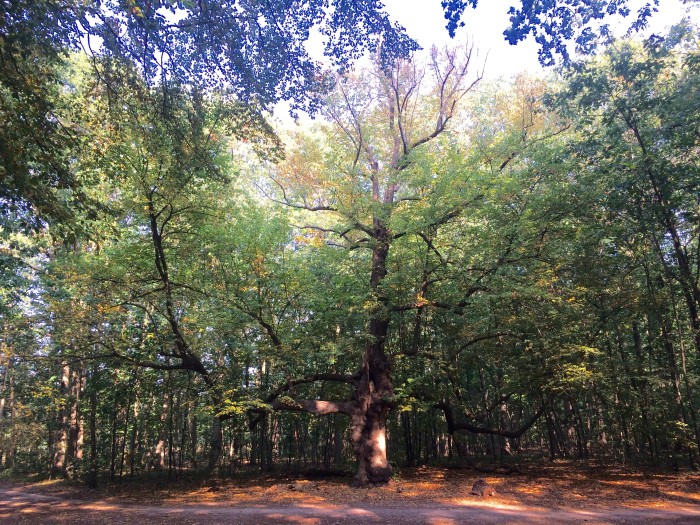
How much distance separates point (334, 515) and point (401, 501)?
6.43ft

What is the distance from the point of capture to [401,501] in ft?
30.9

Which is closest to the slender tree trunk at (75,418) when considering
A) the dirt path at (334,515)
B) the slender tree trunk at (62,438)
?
the slender tree trunk at (62,438)

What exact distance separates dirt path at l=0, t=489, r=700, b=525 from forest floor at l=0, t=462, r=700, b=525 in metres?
0.02

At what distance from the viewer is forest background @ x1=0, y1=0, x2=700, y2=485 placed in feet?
22.5

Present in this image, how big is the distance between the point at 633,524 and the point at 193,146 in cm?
937

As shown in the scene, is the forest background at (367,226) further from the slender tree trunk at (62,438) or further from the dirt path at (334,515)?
the dirt path at (334,515)

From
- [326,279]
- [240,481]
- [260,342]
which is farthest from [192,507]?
[326,279]

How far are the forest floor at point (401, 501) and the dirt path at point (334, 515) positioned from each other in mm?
18

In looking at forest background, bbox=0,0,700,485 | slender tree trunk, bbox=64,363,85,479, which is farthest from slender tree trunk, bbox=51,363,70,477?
forest background, bbox=0,0,700,485

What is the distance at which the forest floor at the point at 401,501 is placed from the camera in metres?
7.77

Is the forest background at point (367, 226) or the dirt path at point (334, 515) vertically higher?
the forest background at point (367, 226)

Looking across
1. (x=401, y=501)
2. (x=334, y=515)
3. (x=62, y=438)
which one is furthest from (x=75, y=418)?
(x=401, y=501)

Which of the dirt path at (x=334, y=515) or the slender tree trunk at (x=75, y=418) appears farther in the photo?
the slender tree trunk at (x=75, y=418)

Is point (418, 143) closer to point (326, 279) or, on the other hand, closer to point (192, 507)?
point (326, 279)
